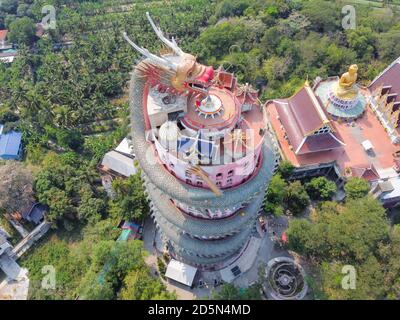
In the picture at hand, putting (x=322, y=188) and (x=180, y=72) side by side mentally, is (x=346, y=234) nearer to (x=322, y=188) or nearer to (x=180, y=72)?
(x=322, y=188)

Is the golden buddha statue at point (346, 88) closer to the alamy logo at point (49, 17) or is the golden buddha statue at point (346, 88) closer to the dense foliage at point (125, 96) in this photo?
the dense foliage at point (125, 96)

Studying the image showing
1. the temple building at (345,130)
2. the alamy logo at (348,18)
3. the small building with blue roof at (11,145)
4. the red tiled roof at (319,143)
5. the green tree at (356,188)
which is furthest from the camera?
the alamy logo at (348,18)

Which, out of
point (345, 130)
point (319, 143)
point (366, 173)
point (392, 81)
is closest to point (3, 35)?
point (319, 143)

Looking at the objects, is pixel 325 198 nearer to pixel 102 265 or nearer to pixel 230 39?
pixel 102 265

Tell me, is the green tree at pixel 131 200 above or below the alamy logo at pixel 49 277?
above

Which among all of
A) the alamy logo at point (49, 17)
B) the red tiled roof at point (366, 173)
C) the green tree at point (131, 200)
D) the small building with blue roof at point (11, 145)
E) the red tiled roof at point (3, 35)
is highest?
the alamy logo at point (49, 17)

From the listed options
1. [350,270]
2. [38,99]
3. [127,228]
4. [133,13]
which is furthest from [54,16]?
[350,270]

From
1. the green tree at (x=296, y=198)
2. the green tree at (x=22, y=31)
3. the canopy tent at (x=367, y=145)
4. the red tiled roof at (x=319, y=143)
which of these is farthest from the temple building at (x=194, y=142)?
the green tree at (x=22, y=31)
